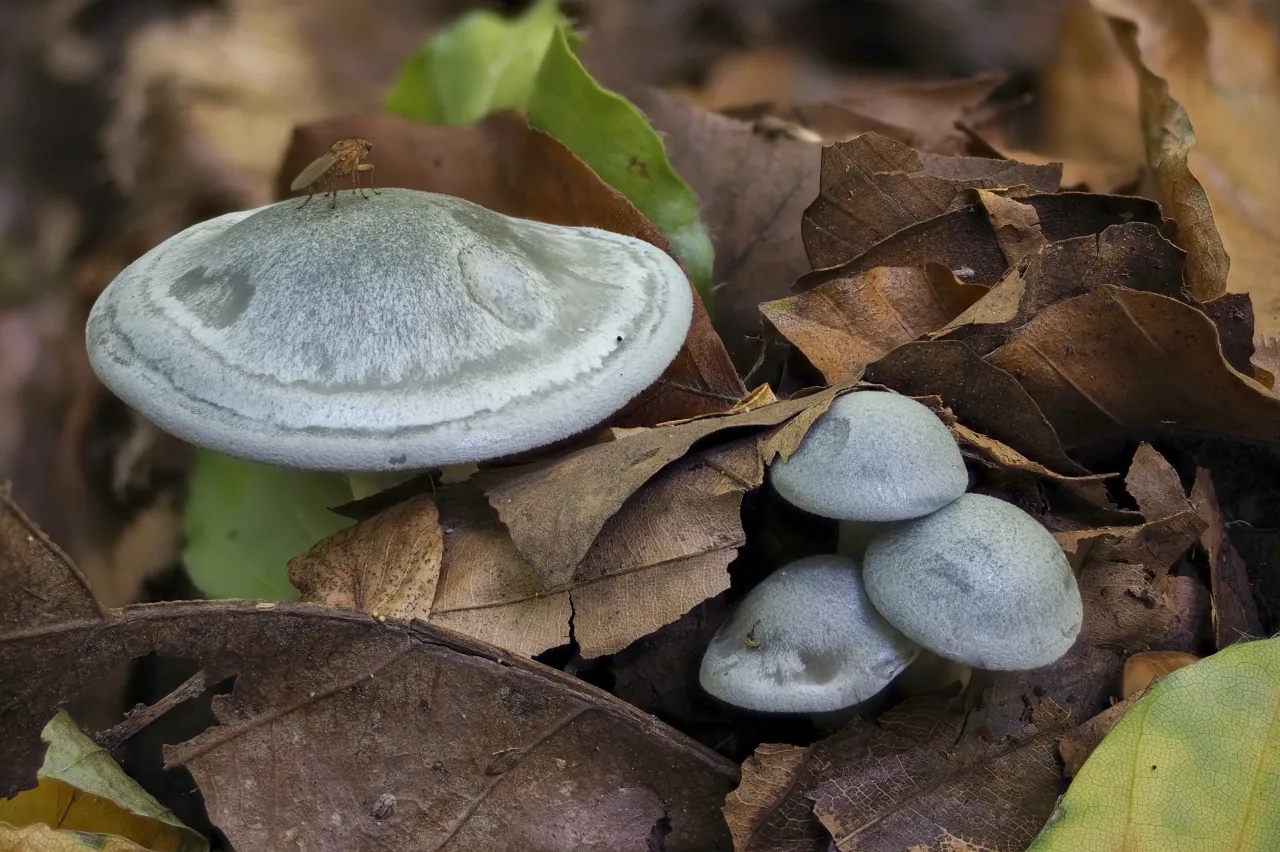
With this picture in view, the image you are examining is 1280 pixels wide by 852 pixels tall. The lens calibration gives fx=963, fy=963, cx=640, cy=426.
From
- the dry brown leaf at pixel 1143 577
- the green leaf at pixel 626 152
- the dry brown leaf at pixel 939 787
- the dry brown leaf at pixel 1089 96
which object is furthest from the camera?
the dry brown leaf at pixel 1089 96

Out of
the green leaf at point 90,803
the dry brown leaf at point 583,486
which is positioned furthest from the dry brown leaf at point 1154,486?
the green leaf at point 90,803

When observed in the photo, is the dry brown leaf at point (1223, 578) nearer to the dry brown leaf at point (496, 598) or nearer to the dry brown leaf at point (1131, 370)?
the dry brown leaf at point (1131, 370)

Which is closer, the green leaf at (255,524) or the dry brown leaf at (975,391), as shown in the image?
the dry brown leaf at (975,391)

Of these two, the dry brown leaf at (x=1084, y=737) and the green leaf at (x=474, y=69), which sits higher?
the green leaf at (x=474, y=69)

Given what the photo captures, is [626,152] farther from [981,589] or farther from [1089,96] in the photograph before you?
Answer: [1089,96]

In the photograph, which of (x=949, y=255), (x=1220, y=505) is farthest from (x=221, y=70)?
(x=1220, y=505)

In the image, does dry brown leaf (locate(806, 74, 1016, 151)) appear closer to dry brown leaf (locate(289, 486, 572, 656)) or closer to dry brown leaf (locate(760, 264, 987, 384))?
dry brown leaf (locate(760, 264, 987, 384))

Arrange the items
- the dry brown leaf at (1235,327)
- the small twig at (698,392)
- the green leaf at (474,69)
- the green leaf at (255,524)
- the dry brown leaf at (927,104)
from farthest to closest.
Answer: the dry brown leaf at (927,104), the green leaf at (474,69), the green leaf at (255,524), the small twig at (698,392), the dry brown leaf at (1235,327)
